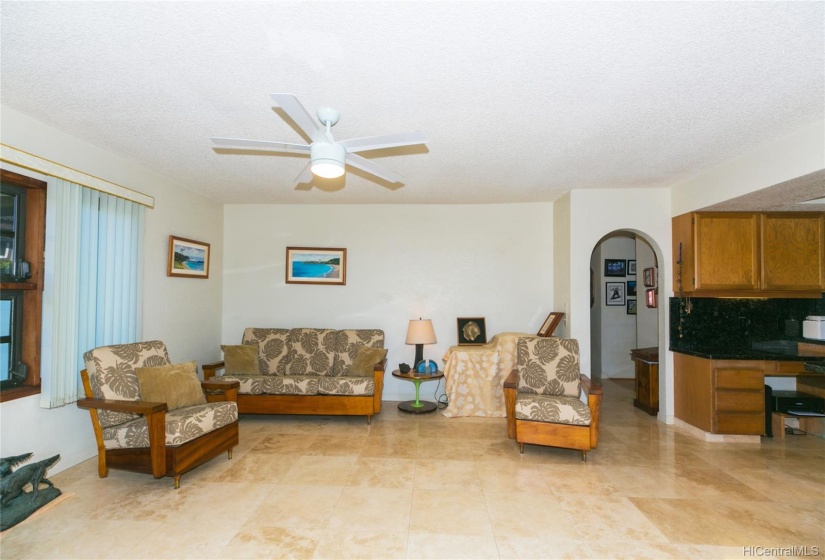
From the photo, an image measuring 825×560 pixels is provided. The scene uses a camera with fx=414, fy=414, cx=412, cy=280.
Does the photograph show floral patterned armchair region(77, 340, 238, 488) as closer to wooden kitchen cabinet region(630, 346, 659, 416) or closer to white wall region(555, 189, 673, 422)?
white wall region(555, 189, 673, 422)

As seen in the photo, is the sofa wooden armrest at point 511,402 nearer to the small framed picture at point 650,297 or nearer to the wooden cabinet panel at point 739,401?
the wooden cabinet panel at point 739,401

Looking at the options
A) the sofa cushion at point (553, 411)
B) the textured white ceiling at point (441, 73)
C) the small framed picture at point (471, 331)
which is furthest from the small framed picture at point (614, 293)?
the sofa cushion at point (553, 411)

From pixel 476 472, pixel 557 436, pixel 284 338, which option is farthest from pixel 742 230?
pixel 284 338

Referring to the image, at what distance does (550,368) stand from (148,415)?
11.2 feet

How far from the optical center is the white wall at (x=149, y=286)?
2.92 meters

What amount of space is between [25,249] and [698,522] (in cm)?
496

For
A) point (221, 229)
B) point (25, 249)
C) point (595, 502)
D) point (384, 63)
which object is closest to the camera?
point (384, 63)

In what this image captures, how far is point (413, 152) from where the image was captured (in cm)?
355

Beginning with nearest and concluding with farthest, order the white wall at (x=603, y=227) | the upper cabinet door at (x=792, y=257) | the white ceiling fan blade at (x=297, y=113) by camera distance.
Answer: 1. the white ceiling fan blade at (x=297, y=113)
2. the upper cabinet door at (x=792, y=257)
3. the white wall at (x=603, y=227)

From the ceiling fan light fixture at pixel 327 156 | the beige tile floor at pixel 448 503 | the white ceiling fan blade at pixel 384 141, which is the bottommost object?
the beige tile floor at pixel 448 503

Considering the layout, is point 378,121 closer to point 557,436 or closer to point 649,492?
point 557,436

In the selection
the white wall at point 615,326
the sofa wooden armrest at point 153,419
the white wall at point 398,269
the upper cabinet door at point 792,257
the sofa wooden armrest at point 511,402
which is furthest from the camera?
the white wall at point 615,326

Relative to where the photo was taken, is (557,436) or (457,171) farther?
(457,171)

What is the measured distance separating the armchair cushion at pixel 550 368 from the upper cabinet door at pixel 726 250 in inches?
61.8
